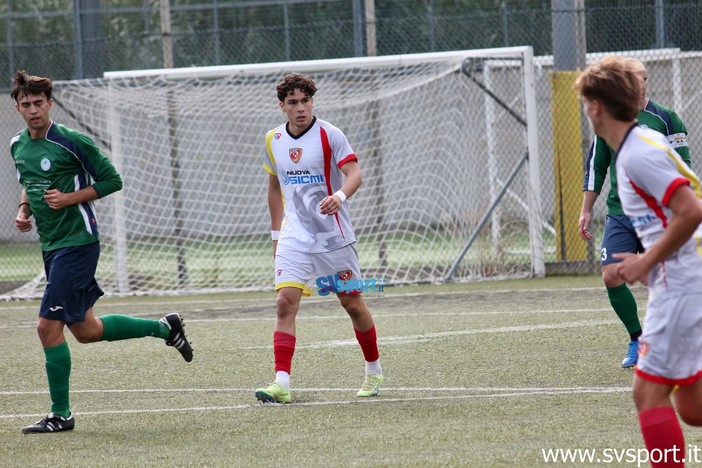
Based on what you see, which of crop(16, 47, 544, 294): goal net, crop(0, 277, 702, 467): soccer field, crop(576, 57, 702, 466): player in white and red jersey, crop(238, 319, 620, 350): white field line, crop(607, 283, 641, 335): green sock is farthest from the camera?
crop(16, 47, 544, 294): goal net

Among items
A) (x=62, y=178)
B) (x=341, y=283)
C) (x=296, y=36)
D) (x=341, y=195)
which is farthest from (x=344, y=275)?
(x=296, y=36)

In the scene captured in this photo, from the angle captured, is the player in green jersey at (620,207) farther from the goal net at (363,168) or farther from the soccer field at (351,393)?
the goal net at (363,168)

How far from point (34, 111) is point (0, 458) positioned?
2011mm

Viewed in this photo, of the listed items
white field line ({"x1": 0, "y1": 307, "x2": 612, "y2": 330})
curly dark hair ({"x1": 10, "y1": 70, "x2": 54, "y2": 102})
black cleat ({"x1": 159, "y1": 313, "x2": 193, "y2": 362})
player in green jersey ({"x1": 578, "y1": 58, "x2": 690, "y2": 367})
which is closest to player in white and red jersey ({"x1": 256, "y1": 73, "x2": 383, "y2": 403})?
black cleat ({"x1": 159, "y1": 313, "x2": 193, "y2": 362})

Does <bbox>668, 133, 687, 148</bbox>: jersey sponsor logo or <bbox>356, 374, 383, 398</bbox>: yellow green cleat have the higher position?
<bbox>668, 133, 687, 148</bbox>: jersey sponsor logo

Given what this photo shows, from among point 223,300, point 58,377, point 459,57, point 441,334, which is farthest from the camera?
point 459,57

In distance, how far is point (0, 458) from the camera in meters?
5.71

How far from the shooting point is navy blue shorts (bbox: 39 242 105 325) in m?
6.56

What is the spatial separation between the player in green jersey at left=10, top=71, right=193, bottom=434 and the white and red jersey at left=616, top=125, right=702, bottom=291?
3.49 m

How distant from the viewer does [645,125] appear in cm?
745

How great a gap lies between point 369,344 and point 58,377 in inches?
74.0

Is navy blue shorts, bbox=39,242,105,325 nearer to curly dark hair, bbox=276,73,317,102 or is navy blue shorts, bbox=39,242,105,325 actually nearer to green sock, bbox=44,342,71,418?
green sock, bbox=44,342,71,418

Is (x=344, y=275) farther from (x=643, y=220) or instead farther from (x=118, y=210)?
(x=118, y=210)

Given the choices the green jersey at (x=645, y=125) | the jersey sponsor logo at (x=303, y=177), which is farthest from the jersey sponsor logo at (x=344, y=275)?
the green jersey at (x=645, y=125)
